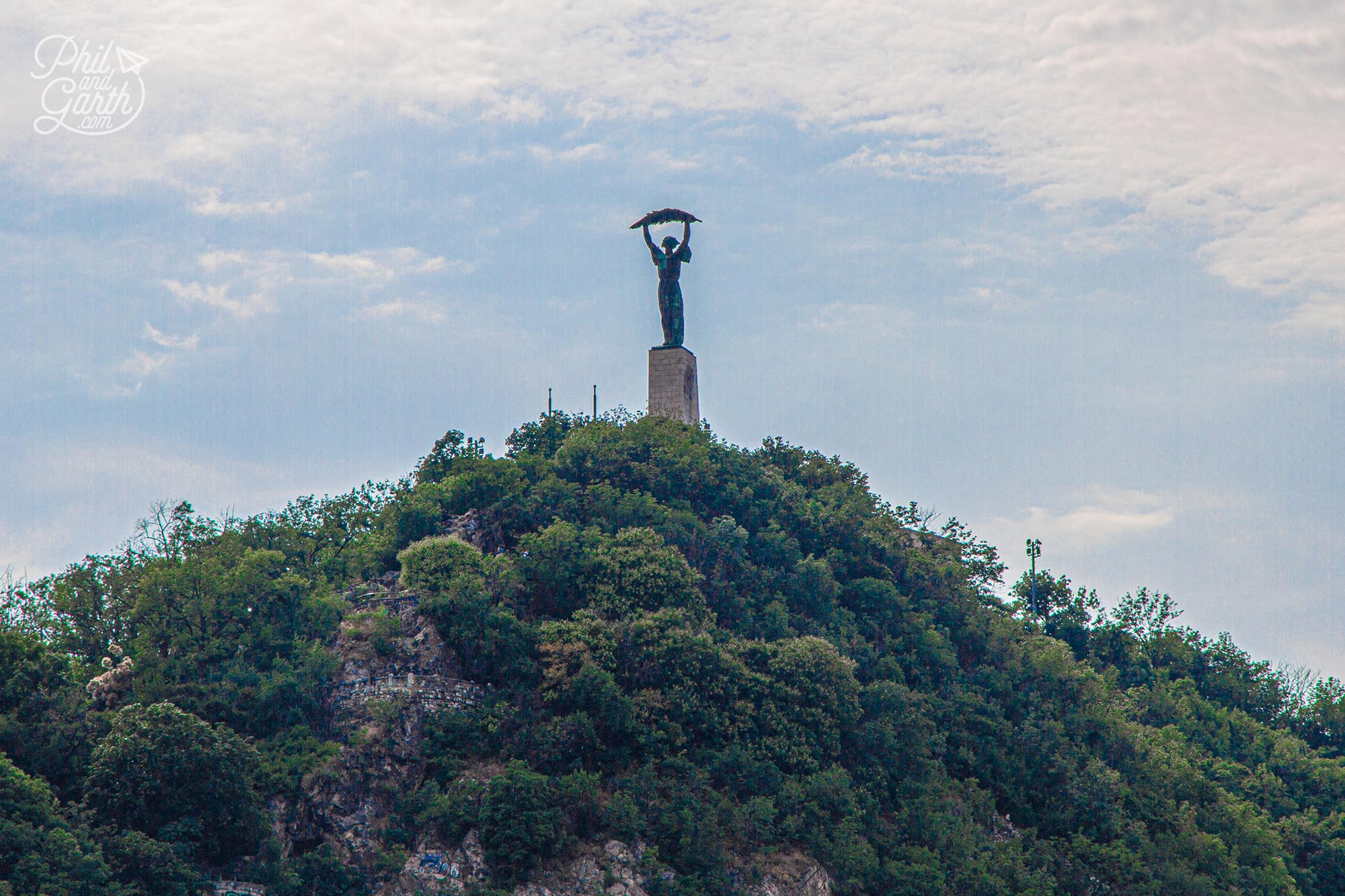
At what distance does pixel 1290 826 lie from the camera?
50.6 meters

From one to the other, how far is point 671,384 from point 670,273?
4.24 meters

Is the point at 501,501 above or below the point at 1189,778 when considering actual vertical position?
above

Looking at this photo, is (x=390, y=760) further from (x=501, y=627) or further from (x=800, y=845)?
(x=800, y=845)

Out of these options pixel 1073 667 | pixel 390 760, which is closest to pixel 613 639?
pixel 390 760

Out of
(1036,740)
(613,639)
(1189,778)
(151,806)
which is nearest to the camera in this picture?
(151,806)

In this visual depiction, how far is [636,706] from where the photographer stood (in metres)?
37.6

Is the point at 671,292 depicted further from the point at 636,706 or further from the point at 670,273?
the point at 636,706

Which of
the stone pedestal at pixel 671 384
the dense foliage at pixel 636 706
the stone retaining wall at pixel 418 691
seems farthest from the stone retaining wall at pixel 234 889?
the stone pedestal at pixel 671 384

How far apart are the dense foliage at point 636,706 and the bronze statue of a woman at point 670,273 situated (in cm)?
452

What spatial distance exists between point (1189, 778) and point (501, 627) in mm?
22978

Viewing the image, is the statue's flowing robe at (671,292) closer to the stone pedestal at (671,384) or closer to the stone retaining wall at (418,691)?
the stone pedestal at (671,384)

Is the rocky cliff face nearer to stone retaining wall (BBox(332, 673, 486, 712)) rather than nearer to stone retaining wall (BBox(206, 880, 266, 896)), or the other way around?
stone retaining wall (BBox(332, 673, 486, 712))

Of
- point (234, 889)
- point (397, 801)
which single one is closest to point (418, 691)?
point (397, 801)

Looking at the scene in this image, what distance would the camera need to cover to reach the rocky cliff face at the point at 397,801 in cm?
3350
